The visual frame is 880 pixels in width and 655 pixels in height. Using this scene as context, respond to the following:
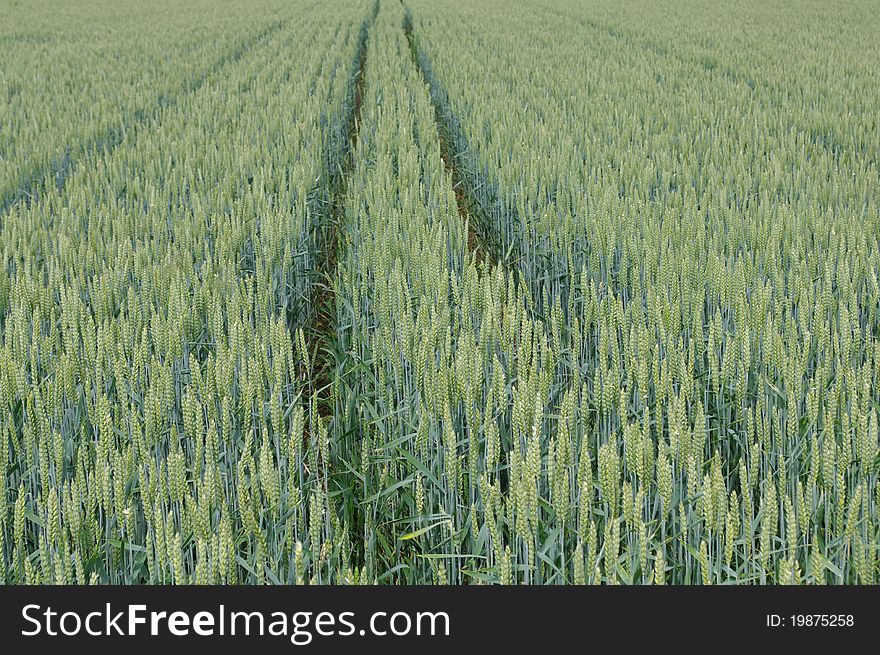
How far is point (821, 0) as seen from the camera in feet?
60.0

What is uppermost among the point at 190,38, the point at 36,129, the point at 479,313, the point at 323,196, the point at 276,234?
the point at 190,38

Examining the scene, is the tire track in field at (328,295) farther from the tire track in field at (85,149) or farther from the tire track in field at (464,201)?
the tire track in field at (85,149)

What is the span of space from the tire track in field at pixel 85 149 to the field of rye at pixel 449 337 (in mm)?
57

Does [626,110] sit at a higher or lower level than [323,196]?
higher

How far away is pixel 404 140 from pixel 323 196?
0.95 m

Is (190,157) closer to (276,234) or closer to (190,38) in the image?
(276,234)

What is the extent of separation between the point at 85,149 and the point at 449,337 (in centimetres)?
472

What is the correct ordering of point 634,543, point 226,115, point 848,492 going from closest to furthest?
1. point 634,543
2. point 848,492
3. point 226,115

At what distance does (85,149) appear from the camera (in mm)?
5957

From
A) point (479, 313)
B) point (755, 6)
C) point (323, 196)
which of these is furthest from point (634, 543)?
point (755, 6)

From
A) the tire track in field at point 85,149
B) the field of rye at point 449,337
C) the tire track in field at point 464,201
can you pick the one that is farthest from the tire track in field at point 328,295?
the tire track in field at point 85,149

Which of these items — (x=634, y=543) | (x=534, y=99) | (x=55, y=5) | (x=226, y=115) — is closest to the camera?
(x=634, y=543)

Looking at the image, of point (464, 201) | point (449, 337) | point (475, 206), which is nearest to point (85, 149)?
point (464, 201)

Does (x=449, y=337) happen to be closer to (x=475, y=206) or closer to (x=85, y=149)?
(x=475, y=206)
